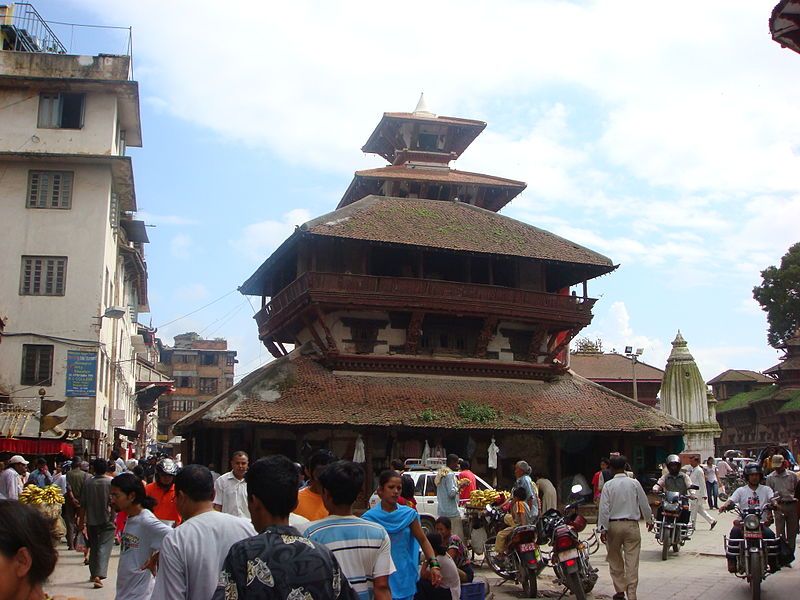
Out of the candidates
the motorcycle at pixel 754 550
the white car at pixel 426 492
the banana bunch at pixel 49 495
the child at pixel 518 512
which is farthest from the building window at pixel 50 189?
the motorcycle at pixel 754 550

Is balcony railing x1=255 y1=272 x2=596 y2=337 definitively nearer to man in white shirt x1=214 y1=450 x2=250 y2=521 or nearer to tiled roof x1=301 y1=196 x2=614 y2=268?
tiled roof x1=301 y1=196 x2=614 y2=268

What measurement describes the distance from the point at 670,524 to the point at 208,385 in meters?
77.2

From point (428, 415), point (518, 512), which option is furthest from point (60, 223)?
point (518, 512)

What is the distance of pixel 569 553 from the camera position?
10492 mm

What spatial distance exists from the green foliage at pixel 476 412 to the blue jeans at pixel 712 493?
22.3 feet

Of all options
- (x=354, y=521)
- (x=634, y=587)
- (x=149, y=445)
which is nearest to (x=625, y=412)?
(x=634, y=587)

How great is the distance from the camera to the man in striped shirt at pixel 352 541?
15.6 ft

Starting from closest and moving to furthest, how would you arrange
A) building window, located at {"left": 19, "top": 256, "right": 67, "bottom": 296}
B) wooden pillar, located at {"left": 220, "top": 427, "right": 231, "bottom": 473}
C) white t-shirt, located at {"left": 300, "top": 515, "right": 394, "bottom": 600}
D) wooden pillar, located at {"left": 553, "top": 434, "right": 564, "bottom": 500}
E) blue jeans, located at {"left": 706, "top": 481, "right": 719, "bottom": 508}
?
white t-shirt, located at {"left": 300, "top": 515, "right": 394, "bottom": 600} → wooden pillar, located at {"left": 220, "top": 427, "right": 231, "bottom": 473} → blue jeans, located at {"left": 706, "top": 481, "right": 719, "bottom": 508} → wooden pillar, located at {"left": 553, "top": 434, "right": 564, "bottom": 500} → building window, located at {"left": 19, "top": 256, "right": 67, "bottom": 296}

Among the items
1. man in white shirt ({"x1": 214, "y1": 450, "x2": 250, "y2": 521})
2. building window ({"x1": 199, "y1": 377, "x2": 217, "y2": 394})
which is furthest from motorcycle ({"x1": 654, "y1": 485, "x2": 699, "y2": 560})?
building window ({"x1": 199, "y1": 377, "x2": 217, "y2": 394})

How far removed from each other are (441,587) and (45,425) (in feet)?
68.5

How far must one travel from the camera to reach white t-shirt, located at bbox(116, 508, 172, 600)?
6.19m

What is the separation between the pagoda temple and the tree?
29.8 m

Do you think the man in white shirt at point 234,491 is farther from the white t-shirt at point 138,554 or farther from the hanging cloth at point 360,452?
the hanging cloth at point 360,452

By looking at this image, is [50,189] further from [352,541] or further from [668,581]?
[352,541]
